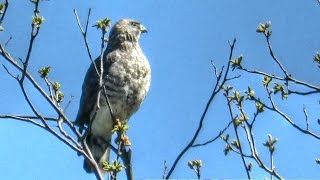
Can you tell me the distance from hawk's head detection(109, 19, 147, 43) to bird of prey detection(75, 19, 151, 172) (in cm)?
44

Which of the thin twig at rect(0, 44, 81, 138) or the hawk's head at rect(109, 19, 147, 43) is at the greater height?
the hawk's head at rect(109, 19, 147, 43)

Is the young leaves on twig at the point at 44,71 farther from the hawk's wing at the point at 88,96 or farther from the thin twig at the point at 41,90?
the hawk's wing at the point at 88,96

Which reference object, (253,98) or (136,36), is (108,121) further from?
(253,98)

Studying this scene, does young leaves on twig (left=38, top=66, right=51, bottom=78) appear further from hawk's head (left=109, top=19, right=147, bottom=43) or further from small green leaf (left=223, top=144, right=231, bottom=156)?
hawk's head (left=109, top=19, right=147, bottom=43)

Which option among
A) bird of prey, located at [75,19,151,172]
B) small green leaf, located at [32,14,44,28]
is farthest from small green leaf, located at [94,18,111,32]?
bird of prey, located at [75,19,151,172]

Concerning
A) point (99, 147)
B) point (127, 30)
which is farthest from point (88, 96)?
point (127, 30)

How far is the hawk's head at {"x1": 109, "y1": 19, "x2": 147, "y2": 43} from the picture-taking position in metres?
9.55

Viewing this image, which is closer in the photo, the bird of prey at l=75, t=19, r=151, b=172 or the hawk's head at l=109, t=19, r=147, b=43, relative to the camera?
the bird of prey at l=75, t=19, r=151, b=172

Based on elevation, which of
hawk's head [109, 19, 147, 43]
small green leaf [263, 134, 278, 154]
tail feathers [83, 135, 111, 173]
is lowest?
small green leaf [263, 134, 278, 154]

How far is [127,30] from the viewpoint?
9.70 meters

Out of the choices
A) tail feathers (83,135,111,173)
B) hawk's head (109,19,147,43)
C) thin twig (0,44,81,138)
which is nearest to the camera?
thin twig (0,44,81,138)

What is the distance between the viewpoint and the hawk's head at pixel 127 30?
31.3 feet

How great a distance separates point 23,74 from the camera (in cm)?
493

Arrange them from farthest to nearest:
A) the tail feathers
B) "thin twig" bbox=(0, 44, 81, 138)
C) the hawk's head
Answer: the hawk's head → the tail feathers → "thin twig" bbox=(0, 44, 81, 138)
